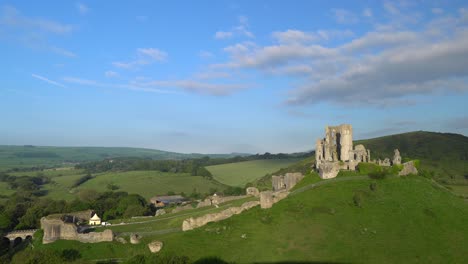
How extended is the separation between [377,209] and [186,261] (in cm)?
2405

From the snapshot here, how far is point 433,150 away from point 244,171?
7129 cm

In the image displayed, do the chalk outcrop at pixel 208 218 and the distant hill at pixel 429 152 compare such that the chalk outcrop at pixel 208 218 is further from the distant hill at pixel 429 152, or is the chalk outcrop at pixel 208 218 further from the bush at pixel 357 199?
the distant hill at pixel 429 152

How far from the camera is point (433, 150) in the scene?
13838 centimetres

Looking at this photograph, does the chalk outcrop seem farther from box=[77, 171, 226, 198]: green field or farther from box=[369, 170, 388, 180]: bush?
box=[77, 171, 226, 198]: green field

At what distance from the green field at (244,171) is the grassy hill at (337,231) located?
87823 millimetres

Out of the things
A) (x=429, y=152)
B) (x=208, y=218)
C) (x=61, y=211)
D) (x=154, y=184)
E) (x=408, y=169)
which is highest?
(x=429, y=152)

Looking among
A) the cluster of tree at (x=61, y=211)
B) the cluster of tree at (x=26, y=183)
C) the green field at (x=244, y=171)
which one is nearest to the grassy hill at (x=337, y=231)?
the cluster of tree at (x=61, y=211)

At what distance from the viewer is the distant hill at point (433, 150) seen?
111 metres

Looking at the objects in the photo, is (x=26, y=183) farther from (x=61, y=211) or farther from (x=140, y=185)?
(x=61, y=211)

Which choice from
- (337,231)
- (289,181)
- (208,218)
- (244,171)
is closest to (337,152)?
(289,181)

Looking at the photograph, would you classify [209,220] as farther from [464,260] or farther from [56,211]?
[56,211]

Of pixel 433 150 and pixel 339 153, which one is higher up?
pixel 433 150

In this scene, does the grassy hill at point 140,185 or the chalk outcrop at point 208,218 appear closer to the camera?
the chalk outcrop at point 208,218

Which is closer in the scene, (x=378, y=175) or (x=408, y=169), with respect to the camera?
(x=378, y=175)
